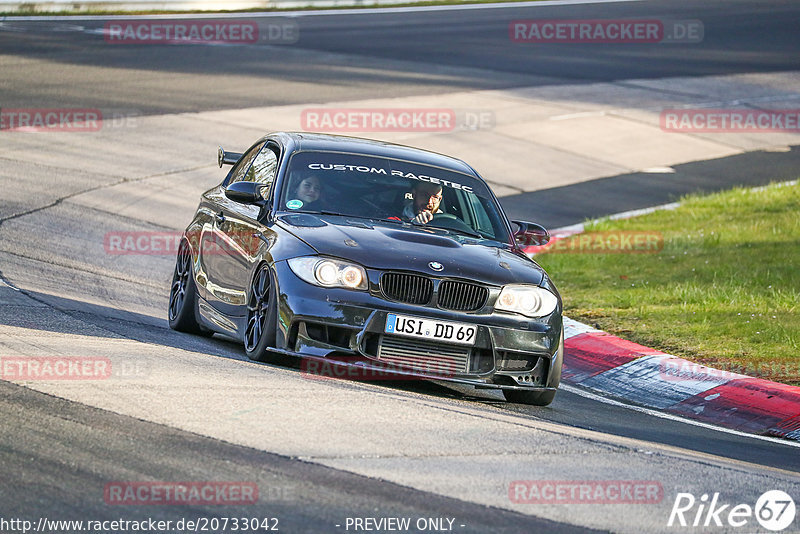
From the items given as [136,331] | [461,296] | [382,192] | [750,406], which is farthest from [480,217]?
[136,331]

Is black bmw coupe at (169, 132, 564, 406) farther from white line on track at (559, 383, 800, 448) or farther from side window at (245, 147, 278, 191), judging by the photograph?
white line on track at (559, 383, 800, 448)

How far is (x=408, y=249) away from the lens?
812cm

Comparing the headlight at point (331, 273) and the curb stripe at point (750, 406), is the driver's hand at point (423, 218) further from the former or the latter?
the curb stripe at point (750, 406)

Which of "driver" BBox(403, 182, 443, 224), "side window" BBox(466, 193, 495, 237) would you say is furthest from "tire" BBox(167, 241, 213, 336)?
"side window" BBox(466, 193, 495, 237)

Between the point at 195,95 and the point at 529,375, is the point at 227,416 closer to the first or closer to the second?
the point at 529,375

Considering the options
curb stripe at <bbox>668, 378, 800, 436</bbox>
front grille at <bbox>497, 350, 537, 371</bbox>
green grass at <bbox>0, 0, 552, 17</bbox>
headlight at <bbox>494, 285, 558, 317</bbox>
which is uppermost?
green grass at <bbox>0, 0, 552, 17</bbox>

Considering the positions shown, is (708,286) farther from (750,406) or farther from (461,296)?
(461,296)

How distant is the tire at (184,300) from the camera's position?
32.7 ft

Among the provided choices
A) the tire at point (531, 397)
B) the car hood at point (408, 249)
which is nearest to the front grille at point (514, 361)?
the tire at point (531, 397)

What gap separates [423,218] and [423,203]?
13cm

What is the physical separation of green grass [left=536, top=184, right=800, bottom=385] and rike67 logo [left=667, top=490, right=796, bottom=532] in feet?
12.7

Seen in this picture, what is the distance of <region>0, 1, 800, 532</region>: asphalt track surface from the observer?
5.32m

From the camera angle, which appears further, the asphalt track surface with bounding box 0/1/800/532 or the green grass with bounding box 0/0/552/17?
the green grass with bounding box 0/0/552/17

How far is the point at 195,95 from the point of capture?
23906 mm
